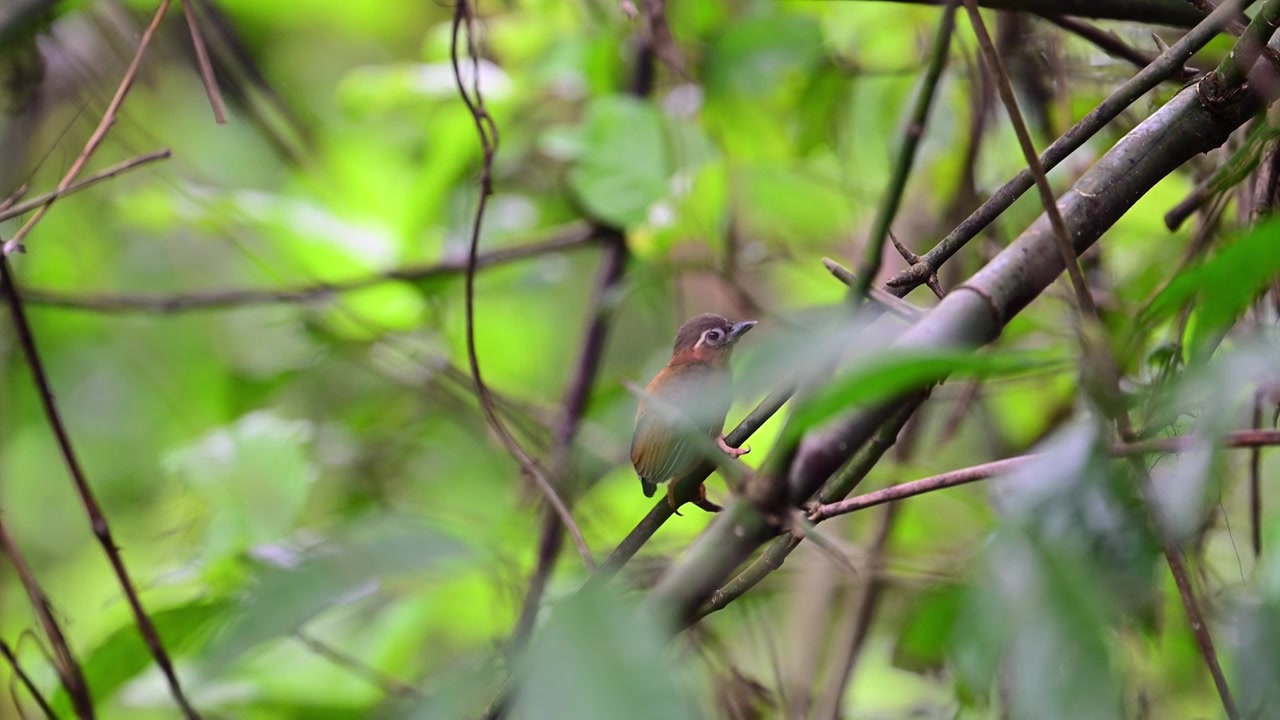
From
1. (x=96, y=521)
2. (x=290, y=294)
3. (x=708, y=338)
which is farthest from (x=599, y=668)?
(x=290, y=294)

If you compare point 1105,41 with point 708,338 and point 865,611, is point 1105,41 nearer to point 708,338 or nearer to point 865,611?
point 708,338

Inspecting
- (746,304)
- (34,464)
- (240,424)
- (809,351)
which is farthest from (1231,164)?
(34,464)

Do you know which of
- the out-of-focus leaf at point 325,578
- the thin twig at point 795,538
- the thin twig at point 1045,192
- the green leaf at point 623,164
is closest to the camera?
the out-of-focus leaf at point 325,578

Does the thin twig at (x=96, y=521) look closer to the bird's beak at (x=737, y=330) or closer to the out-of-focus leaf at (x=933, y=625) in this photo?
the out-of-focus leaf at (x=933, y=625)

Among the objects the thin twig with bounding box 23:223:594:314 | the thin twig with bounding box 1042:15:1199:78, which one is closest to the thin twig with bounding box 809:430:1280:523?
the thin twig with bounding box 1042:15:1199:78

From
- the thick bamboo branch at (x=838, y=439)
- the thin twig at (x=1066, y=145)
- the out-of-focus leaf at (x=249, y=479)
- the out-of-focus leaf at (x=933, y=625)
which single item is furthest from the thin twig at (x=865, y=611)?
the thick bamboo branch at (x=838, y=439)

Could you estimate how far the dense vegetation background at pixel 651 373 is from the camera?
647mm

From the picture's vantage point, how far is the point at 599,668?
0.53m

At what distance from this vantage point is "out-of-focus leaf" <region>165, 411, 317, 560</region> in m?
1.89

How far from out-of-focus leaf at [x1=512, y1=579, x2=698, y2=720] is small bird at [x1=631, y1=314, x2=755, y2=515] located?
0.13 meters

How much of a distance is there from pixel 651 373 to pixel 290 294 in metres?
0.97

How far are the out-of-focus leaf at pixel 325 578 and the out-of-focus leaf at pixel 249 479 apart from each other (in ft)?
4.15

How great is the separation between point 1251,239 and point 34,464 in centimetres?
413

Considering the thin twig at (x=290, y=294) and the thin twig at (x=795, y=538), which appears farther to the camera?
the thin twig at (x=290, y=294)
